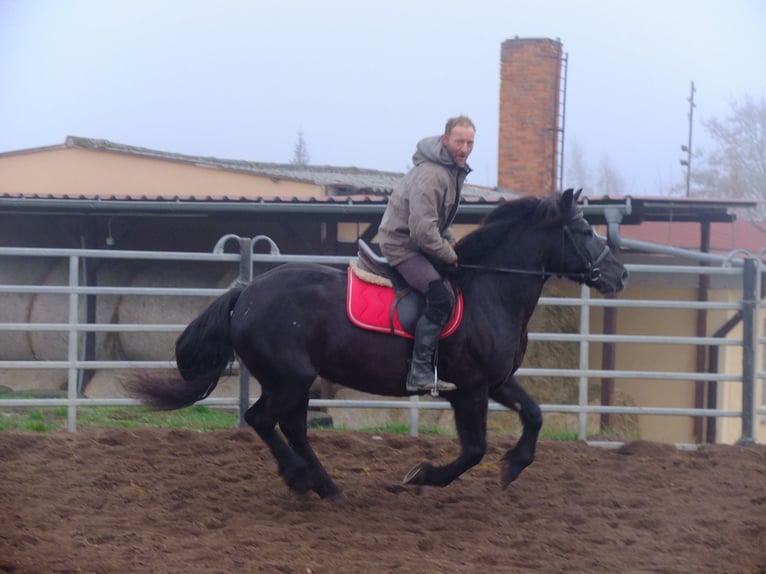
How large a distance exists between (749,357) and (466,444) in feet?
12.1

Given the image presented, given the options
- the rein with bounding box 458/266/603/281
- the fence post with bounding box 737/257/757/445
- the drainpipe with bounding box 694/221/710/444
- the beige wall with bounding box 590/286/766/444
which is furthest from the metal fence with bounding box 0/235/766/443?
the beige wall with bounding box 590/286/766/444

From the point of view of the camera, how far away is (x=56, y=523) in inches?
201

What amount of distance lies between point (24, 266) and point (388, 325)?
885 cm

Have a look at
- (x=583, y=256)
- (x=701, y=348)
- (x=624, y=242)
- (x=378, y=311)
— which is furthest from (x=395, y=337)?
(x=701, y=348)

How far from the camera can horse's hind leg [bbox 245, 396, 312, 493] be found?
570 cm

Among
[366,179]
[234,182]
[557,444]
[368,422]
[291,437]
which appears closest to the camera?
[291,437]

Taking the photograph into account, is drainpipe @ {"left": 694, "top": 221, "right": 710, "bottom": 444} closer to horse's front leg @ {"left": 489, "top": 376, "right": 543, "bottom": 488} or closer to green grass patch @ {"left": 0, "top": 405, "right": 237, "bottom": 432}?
green grass patch @ {"left": 0, "top": 405, "right": 237, "bottom": 432}

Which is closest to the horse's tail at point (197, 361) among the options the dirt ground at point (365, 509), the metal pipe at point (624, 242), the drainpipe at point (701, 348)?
the dirt ground at point (365, 509)

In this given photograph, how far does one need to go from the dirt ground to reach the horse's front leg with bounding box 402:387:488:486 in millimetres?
175

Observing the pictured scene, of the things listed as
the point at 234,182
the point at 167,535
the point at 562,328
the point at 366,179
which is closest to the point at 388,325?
the point at 167,535

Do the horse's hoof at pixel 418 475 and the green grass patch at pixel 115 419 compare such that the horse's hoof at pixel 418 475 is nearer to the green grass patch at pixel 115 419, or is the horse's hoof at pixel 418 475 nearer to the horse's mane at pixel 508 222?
the horse's mane at pixel 508 222

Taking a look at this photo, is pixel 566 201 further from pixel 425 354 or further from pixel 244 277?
pixel 244 277

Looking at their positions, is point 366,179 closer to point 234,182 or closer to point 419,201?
point 234,182

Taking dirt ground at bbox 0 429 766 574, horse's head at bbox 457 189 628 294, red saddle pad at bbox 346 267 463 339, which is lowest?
dirt ground at bbox 0 429 766 574
